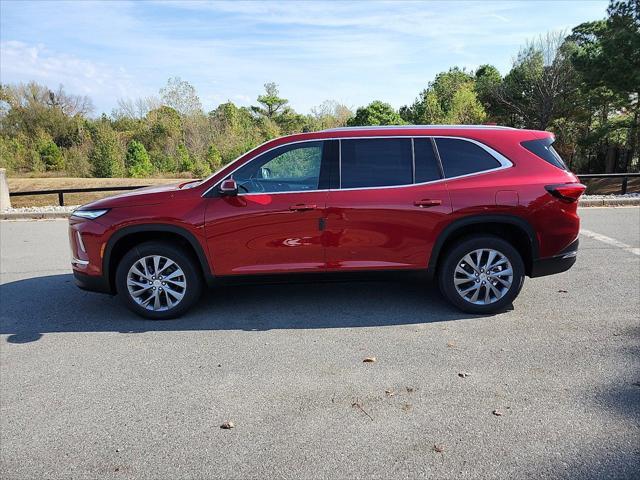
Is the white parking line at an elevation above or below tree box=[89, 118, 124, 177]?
below

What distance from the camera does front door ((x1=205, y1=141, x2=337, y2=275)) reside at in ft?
15.5

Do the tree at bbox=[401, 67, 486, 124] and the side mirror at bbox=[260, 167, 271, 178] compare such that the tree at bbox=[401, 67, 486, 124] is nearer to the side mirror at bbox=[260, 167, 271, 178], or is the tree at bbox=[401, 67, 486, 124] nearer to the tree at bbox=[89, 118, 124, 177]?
the tree at bbox=[89, 118, 124, 177]

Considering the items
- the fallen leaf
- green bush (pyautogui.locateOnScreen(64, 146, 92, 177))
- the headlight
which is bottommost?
the fallen leaf

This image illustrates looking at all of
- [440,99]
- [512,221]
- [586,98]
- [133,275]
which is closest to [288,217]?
[133,275]

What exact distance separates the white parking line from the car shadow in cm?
376

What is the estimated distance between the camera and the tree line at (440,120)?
77.8 feet

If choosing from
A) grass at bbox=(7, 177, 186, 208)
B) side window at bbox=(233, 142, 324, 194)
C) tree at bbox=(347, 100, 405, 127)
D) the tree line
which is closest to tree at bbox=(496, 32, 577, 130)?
the tree line

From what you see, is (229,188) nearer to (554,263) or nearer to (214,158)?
(554,263)

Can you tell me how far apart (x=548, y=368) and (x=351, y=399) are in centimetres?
158

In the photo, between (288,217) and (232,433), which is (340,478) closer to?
(232,433)

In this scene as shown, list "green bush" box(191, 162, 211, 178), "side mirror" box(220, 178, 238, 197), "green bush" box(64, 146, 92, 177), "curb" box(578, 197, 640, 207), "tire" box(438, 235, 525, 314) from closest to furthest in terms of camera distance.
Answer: "side mirror" box(220, 178, 238, 197) → "tire" box(438, 235, 525, 314) → "curb" box(578, 197, 640, 207) → "green bush" box(191, 162, 211, 178) → "green bush" box(64, 146, 92, 177)

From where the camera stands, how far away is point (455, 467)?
106 inches

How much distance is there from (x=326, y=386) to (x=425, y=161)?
2.42 metres

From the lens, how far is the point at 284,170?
494 centimetres
